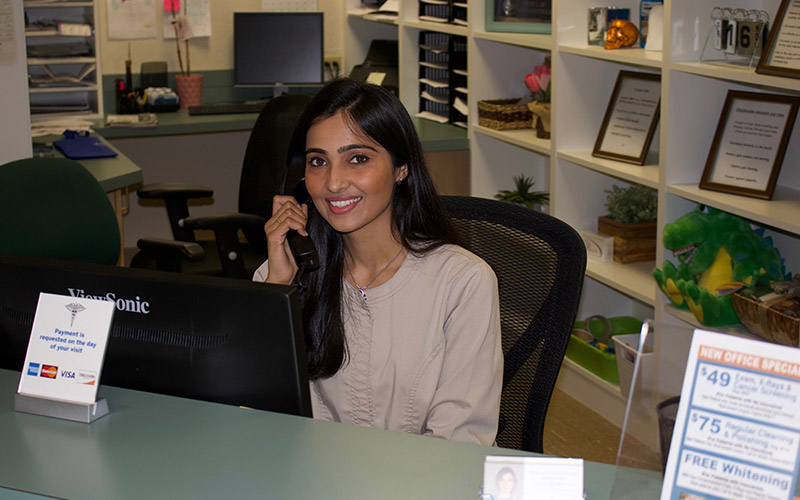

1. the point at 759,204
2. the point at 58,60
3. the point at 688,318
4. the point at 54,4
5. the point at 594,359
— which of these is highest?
the point at 54,4

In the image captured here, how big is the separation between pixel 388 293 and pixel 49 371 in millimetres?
555

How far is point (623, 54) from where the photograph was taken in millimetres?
2639

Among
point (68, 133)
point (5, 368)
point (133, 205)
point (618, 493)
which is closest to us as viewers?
point (618, 493)

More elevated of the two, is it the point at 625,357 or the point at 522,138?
the point at 522,138

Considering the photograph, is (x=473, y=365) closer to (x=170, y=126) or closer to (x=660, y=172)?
(x=660, y=172)

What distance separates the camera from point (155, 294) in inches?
43.4

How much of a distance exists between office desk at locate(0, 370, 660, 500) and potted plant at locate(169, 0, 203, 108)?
3.34 metres

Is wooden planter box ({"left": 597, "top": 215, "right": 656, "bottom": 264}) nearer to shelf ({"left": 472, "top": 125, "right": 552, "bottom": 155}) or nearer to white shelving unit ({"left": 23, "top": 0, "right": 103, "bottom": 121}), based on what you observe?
shelf ({"left": 472, "top": 125, "right": 552, "bottom": 155})

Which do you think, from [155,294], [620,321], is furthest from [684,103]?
[155,294]

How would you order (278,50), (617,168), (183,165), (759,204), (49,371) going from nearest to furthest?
(49,371)
(759,204)
(617,168)
(278,50)
(183,165)

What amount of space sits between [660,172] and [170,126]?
2164 millimetres

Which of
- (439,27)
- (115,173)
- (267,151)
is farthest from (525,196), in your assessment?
(115,173)

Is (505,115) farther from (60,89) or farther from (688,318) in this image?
(60,89)

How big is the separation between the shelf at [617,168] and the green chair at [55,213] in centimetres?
142
